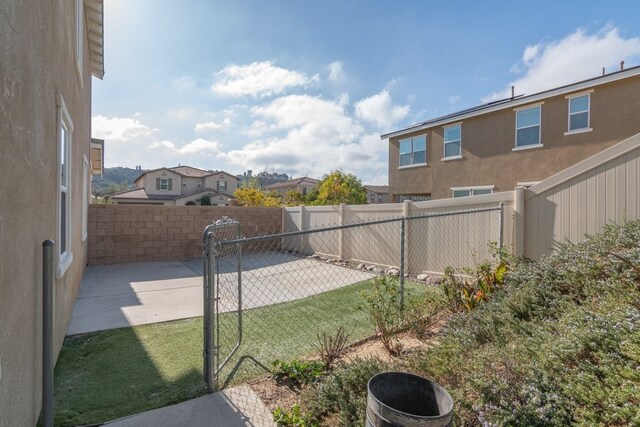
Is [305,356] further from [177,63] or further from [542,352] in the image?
[177,63]

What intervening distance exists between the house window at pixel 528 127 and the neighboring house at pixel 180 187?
101 feet

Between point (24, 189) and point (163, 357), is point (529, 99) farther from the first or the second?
point (24, 189)

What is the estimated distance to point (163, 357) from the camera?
392 cm

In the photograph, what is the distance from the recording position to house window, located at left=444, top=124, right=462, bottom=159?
46.8ft

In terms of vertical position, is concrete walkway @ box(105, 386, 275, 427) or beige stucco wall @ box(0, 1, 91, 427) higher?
beige stucco wall @ box(0, 1, 91, 427)

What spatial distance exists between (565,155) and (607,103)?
5.96ft

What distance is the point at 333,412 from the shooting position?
2.64 meters

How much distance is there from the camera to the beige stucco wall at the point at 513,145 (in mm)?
10102

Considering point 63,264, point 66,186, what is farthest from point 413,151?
point 63,264

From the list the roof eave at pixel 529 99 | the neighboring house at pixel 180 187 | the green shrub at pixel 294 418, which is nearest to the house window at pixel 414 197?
the roof eave at pixel 529 99

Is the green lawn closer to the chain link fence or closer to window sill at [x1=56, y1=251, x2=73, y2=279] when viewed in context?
the chain link fence

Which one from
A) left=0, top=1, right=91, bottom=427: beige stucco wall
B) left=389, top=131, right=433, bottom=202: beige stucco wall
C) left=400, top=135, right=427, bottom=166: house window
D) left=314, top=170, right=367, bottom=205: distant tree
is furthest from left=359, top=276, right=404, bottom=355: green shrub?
left=314, top=170, right=367, bottom=205: distant tree

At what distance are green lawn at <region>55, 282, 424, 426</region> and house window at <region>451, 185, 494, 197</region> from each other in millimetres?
9822

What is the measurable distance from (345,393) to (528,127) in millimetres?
12786
